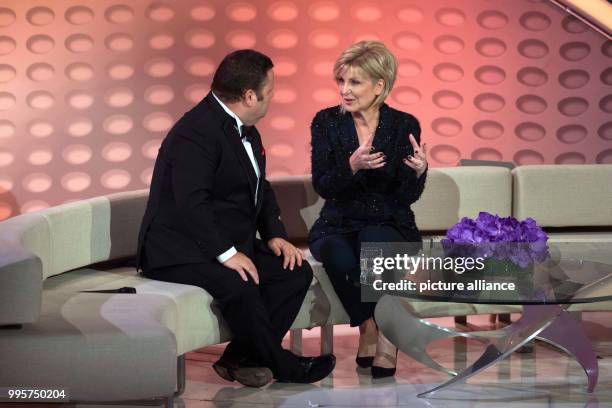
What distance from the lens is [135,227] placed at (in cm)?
442

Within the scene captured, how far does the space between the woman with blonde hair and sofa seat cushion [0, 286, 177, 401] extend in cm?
133

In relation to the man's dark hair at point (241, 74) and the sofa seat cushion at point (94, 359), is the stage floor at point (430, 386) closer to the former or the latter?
the sofa seat cushion at point (94, 359)

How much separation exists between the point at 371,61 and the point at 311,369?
1.35 metres

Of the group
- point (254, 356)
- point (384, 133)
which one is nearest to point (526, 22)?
point (384, 133)

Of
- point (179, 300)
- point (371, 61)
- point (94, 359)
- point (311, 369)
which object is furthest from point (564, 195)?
point (94, 359)

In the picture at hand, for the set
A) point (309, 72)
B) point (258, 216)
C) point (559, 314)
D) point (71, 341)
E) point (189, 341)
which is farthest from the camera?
point (309, 72)

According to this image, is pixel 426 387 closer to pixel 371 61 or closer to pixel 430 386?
pixel 430 386

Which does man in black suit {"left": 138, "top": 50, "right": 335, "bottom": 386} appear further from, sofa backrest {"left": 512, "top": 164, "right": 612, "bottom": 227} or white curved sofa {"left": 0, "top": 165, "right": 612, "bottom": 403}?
sofa backrest {"left": 512, "top": 164, "right": 612, "bottom": 227}

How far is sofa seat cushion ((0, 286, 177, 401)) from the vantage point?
3.02 metres

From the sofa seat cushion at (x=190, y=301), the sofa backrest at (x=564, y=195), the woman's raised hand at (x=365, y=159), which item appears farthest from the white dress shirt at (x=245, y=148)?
the sofa backrest at (x=564, y=195)

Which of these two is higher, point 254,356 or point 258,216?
point 258,216

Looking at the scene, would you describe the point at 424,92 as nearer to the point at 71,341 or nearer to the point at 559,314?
the point at 559,314

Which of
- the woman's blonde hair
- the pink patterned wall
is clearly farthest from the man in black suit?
the pink patterned wall

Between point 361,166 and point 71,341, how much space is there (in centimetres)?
160
